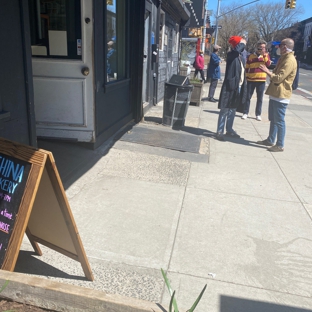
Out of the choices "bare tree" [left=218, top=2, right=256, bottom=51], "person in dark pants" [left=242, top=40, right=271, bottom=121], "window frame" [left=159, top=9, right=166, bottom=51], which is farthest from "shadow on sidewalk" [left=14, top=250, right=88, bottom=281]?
"bare tree" [left=218, top=2, right=256, bottom=51]

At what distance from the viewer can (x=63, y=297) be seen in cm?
200

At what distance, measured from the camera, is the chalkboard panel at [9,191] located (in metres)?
2.15

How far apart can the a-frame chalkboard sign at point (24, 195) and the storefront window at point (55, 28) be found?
3270 millimetres

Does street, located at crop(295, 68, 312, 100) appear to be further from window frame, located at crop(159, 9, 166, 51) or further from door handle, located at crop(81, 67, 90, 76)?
door handle, located at crop(81, 67, 90, 76)

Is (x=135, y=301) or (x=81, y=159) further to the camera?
(x=81, y=159)

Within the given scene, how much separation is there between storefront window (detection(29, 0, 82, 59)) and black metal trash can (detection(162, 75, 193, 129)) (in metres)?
2.58

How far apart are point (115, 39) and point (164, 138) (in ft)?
6.87

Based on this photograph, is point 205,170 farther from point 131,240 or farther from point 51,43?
point 51,43

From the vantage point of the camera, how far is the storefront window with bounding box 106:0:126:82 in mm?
5929

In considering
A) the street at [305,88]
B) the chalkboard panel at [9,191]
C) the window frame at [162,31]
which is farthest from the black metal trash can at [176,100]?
the street at [305,88]

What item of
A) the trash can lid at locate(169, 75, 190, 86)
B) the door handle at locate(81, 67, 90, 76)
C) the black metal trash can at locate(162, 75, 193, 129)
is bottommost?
the black metal trash can at locate(162, 75, 193, 129)

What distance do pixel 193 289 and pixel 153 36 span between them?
24.4ft

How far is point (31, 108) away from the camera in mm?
3582

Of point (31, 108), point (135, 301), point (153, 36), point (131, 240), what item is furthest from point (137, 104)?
point (135, 301)
